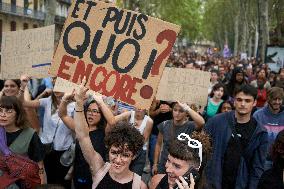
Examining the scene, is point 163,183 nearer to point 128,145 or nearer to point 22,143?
point 128,145

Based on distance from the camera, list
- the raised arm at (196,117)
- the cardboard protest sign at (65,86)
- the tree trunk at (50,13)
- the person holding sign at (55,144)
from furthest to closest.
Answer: the tree trunk at (50,13) → the person holding sign at (55,144) → the raised arm at (196,117) → the cardboard protest sign at (65,86)

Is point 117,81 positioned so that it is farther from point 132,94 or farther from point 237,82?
point 237,82

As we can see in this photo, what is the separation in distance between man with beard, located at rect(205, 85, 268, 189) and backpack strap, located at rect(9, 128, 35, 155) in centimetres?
167

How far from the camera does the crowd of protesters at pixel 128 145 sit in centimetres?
335

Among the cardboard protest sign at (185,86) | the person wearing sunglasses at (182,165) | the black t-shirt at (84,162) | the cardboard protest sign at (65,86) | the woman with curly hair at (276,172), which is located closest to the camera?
the person wearing sunglasses at (182,165)

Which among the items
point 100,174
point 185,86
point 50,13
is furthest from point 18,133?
point 50,13

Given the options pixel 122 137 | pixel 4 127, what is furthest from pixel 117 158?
pixel 4 127

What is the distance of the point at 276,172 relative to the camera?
3.52 meters

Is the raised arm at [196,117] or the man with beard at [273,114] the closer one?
the raised arm at [196,117]

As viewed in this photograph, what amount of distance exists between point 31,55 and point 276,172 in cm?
303

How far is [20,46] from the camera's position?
531 cm

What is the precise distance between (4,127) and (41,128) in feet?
5.06

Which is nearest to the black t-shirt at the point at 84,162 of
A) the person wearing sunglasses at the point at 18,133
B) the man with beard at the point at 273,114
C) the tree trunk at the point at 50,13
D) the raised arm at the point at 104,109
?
the raised arm at the point at 104,109

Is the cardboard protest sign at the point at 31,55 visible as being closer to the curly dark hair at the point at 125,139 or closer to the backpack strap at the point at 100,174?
the curly dark hair at the point at 125,139
